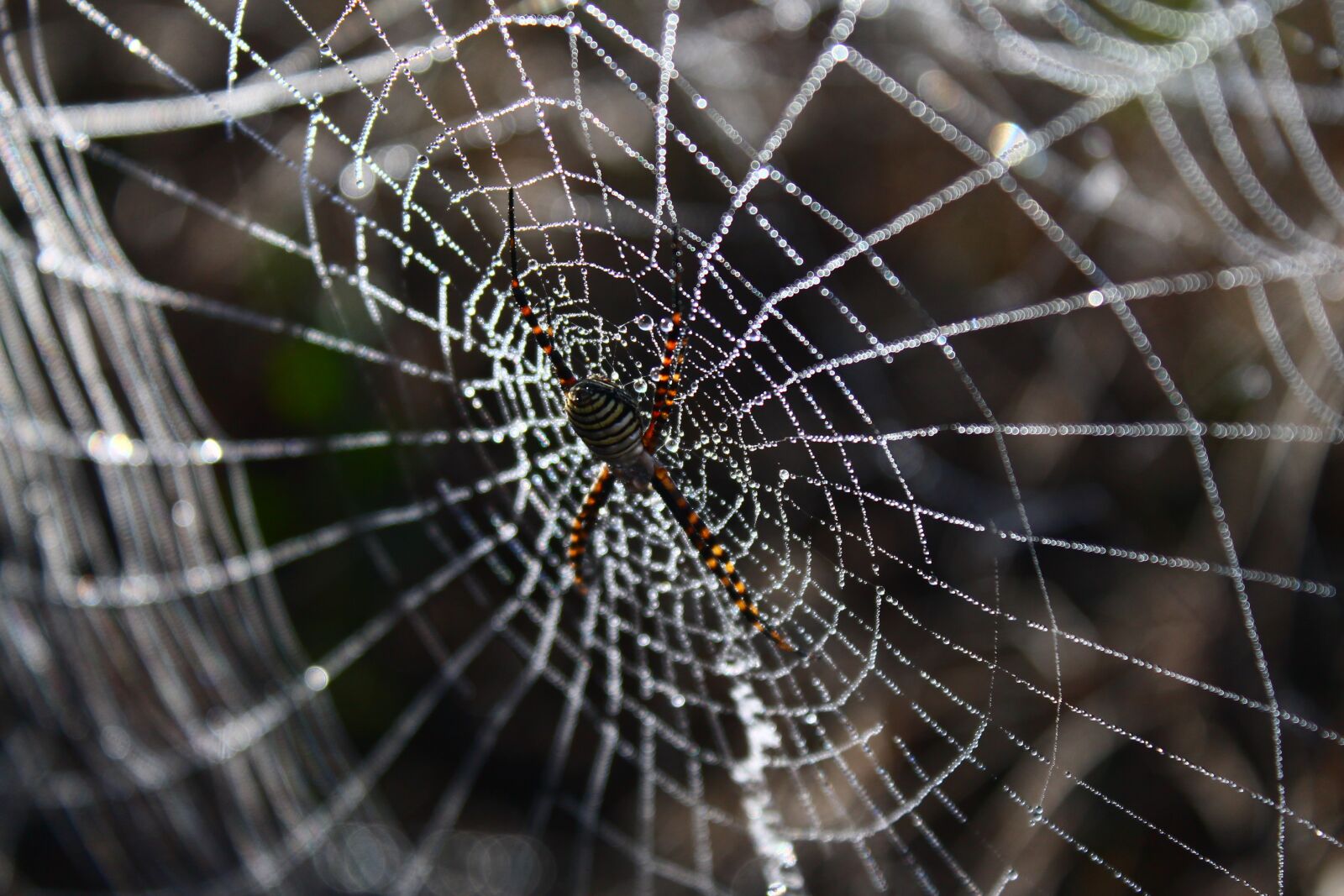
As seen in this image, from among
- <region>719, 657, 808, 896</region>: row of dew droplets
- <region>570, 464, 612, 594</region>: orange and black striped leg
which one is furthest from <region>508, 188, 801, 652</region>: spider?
<region>719, 657, 808, 896</region>: row of dew droplets

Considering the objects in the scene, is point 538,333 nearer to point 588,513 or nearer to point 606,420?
point 606,420

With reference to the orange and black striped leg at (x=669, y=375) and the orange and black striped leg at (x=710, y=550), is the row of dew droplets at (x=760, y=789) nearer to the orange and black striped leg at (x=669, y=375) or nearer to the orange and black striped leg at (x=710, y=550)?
the orange and black striped leg at (x=710, y=550)

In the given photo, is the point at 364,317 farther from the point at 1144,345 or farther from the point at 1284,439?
the point at 1284,439

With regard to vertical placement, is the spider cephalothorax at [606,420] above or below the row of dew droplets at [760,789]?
above

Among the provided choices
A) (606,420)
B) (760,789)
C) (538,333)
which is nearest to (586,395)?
(606,420)

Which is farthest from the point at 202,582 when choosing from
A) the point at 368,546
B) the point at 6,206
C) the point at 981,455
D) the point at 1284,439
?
the point at 1284,439

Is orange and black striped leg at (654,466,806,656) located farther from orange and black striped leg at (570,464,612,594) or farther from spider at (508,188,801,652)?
orange and black striped leg at (570,464,612,594)

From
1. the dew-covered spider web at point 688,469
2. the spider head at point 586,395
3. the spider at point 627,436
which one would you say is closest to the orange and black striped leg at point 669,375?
the spider at point 627,436
